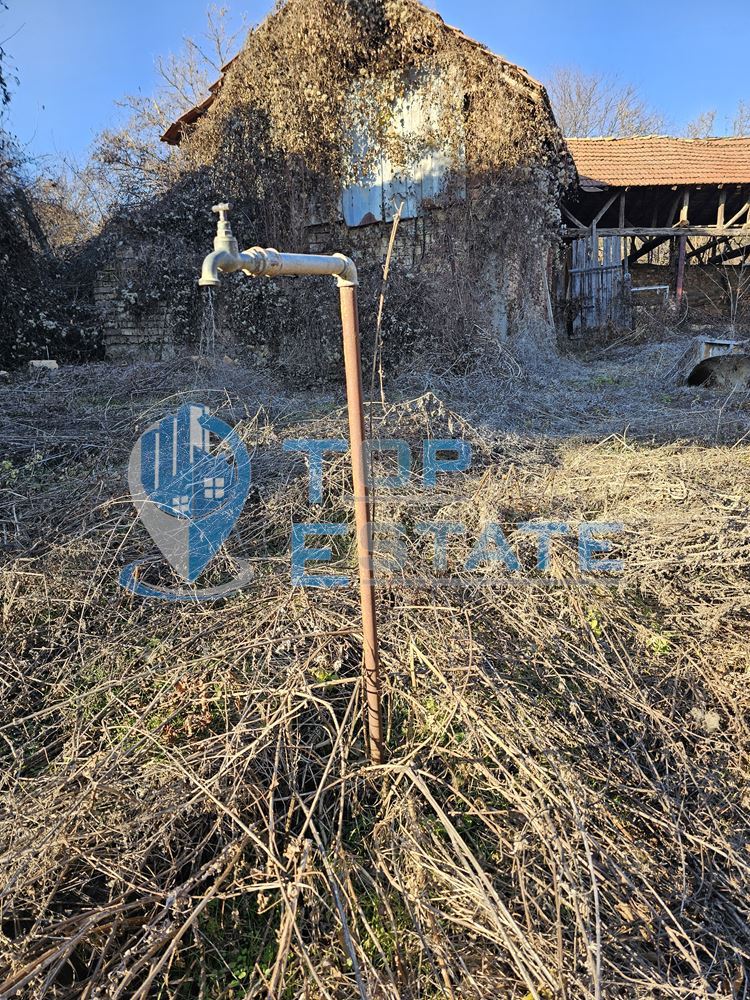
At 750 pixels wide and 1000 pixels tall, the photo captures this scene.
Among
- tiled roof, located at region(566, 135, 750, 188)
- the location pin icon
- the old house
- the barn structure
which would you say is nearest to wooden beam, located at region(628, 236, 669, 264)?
the barn structure

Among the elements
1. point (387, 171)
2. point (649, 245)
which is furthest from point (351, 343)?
point (649, 245)

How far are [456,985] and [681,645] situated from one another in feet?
5.34

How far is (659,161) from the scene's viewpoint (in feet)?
41.8

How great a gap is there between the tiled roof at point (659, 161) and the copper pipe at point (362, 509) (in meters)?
12.5

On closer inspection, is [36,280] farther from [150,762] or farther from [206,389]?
[150,762]

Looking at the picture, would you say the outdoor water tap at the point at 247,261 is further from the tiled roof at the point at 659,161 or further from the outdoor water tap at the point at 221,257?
the tiled roof at the point at 659,161

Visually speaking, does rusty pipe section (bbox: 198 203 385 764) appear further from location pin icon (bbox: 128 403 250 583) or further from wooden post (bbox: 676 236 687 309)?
wooden post (bbox: 676 236 687 309)

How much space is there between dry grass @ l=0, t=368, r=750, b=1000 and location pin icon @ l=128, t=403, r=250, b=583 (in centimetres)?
17

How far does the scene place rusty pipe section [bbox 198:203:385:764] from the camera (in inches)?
54.5

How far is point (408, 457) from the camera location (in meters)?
3.99

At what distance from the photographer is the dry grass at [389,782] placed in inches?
61.9

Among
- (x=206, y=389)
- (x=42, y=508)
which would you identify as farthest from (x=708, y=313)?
(x=42, y=508)

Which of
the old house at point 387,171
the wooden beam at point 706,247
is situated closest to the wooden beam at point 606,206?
the old house at point 387,171

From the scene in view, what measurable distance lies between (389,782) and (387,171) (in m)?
9.34
